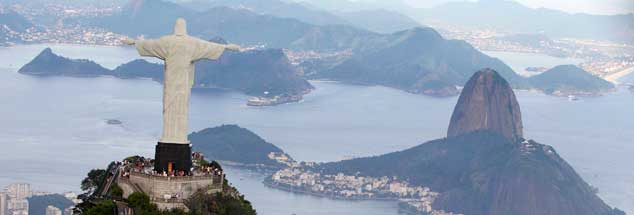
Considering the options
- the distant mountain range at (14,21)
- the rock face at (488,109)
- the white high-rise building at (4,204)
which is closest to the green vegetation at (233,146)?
the rock face at (488,109)

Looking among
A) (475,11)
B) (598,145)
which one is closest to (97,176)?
(598,145)

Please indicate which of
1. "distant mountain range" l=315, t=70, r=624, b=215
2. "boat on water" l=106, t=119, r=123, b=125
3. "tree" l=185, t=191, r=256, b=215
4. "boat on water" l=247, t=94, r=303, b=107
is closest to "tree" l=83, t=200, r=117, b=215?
"tree" l=185, t=191, r=256, b=215

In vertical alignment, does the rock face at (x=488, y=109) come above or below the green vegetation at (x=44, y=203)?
above

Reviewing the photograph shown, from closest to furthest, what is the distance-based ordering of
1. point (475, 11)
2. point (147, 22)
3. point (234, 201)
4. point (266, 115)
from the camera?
point (234, 201)
point (266, 115)
point (147, 22)
point (475, 11)

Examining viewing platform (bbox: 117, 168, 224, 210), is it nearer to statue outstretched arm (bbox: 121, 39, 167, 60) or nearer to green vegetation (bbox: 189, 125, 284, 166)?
statue outstretched arm (bbox: 121, 39, 167, 60)

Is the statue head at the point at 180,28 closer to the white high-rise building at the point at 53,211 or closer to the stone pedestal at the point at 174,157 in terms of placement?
the stone pedestal at the point at 174,157

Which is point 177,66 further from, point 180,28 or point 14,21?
point 14,21

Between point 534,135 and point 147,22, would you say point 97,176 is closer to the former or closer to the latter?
point 534,135
